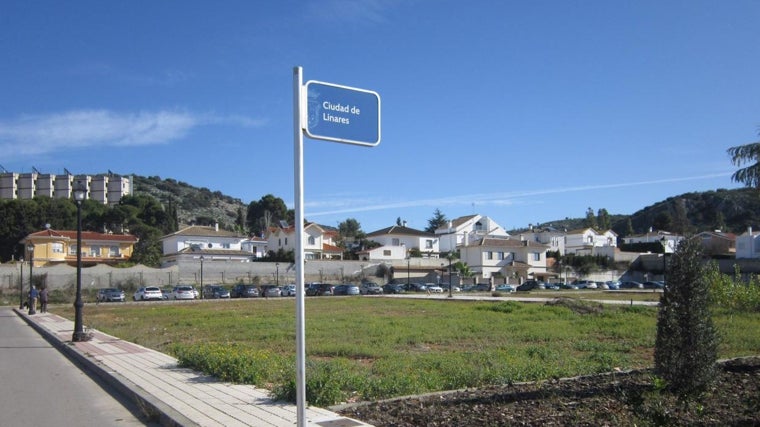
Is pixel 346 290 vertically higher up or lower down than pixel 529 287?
higher up

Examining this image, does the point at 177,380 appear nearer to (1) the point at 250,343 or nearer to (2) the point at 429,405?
(2) the point at 429,405

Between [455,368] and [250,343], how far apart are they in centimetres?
880

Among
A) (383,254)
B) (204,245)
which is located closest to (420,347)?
(383,254)

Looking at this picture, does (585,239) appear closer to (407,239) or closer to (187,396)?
(407,239)

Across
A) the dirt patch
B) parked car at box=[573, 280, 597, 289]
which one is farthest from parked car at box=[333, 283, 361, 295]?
the dirt patch

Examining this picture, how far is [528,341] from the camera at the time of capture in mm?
18156

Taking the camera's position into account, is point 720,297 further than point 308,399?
Yes

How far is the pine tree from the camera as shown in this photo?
26.7 feet

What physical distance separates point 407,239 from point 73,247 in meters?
51.9

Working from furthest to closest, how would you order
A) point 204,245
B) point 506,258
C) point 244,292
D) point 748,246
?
1. point 506,258
2. point 204,245
3. point 748,246
4. point 244,292

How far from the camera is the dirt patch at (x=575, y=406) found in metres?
6.95

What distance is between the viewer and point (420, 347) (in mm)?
16969

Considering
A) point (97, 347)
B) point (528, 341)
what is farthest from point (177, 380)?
point (528, 341)

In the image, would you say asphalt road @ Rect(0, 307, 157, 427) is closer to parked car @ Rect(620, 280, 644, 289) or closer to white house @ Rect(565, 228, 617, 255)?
parked car @ Rect(620, 280, 644, 289)
